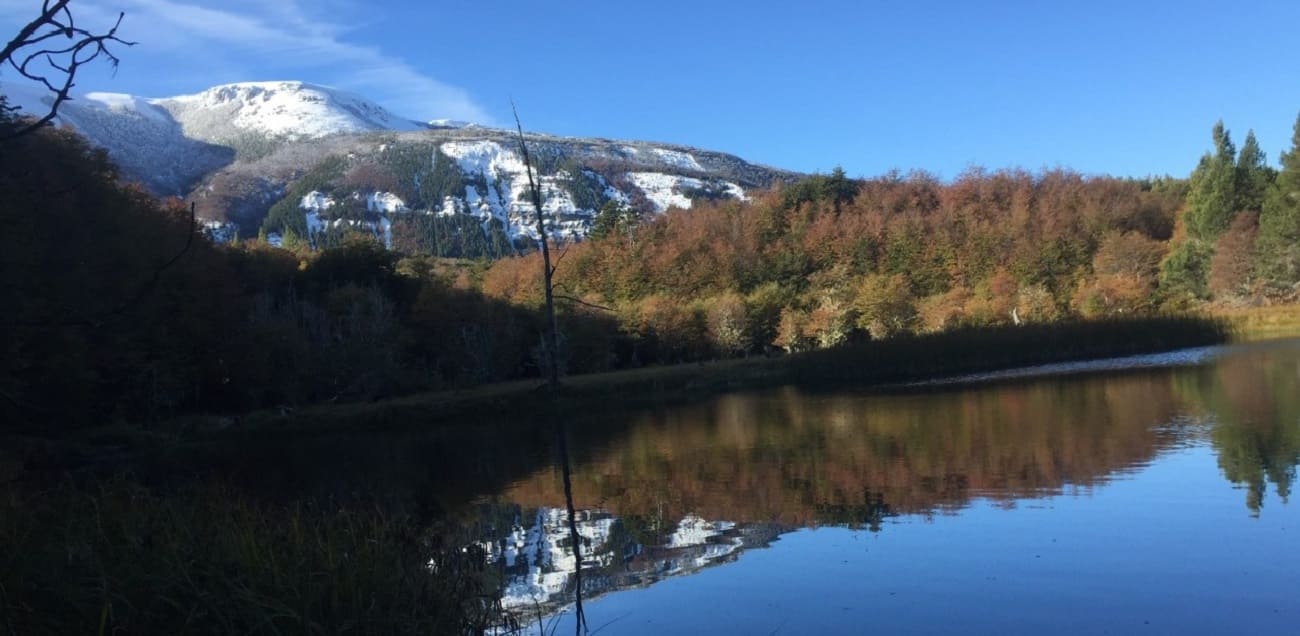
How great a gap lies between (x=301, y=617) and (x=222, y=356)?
35339 mm

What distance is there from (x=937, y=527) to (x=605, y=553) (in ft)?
11.4

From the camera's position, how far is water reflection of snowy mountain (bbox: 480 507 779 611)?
881 centimetres

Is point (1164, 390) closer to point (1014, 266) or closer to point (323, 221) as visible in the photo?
point (1014, 266)

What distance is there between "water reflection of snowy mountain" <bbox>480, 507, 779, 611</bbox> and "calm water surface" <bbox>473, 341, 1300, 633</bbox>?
39mm

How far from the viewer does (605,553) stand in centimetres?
1012

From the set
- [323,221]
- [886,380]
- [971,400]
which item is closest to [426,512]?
[971,400]

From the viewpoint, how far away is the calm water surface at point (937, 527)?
290 inches

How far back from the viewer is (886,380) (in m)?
36.6

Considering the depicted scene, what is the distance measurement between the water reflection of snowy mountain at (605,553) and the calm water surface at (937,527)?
39 millimetres

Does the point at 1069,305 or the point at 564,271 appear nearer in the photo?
the point at 1069,305

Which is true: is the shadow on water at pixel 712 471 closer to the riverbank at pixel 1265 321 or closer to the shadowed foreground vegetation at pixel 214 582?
the shadowed foreground vegetation at pixel 214 582

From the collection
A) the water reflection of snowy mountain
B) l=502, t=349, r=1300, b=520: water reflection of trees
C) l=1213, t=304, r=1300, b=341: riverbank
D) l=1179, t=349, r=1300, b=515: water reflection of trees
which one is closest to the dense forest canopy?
l=1213, t=304, r=1300, b=341: riverbank

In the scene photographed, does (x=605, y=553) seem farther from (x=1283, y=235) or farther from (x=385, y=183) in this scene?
(x=385, y=183)

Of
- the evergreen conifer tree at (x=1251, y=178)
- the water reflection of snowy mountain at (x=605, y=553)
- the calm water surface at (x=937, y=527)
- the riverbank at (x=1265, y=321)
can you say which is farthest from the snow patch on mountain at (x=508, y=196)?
the water reflection of snowy mountain at (x=605, y=553)
